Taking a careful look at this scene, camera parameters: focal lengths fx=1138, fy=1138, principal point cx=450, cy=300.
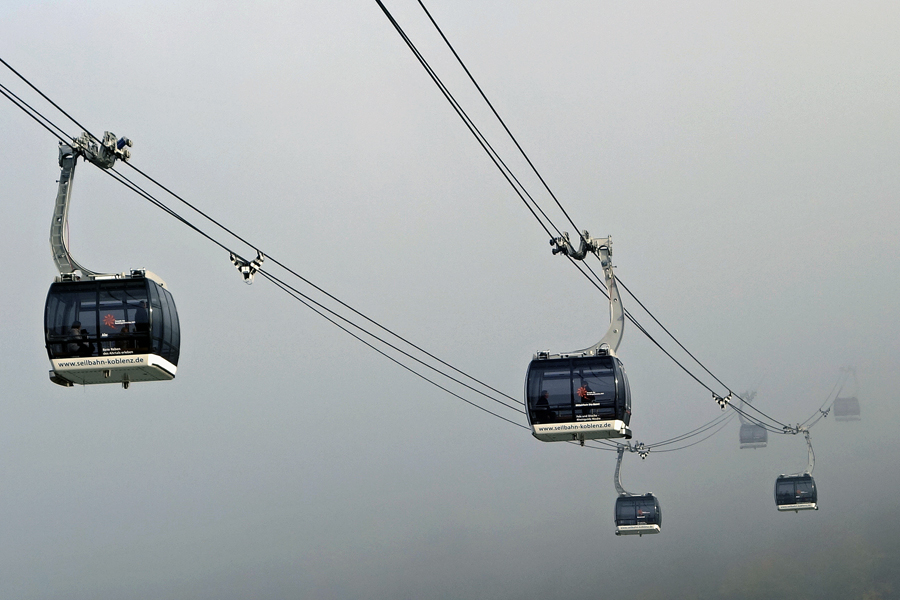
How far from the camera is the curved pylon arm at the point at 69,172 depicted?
25766 mm

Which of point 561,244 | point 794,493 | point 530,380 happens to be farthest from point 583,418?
point 794,493

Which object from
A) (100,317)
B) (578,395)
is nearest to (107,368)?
(100,317)

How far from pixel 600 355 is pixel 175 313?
12.8 metres

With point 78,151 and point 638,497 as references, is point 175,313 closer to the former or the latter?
point 78,151

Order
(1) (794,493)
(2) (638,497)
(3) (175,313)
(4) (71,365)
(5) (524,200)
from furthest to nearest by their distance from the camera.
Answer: (1) (794,493)
(2) (638,497)
(5) (524,200)
(3) (175,313)
(4) (71,365)

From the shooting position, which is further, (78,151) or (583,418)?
(583,418)

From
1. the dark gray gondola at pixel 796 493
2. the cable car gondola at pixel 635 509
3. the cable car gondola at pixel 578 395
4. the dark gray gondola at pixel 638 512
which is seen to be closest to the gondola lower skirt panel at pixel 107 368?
the cable car gondola at pixel 578 395

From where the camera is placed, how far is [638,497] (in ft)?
196

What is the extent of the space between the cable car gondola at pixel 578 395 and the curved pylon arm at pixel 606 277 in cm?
5

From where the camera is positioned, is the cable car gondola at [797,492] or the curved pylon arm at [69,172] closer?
the curved pylon arm at [69,172]

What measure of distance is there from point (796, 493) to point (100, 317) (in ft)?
173

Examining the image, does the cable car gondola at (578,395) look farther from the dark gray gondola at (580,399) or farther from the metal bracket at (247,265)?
the metal bracket at (247,265)

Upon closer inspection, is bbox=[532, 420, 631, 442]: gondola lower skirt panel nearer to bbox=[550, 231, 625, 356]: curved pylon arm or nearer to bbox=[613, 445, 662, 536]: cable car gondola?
bbox=[550, 231, 625, 356]: curved pylon arm

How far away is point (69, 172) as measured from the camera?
2656cm
